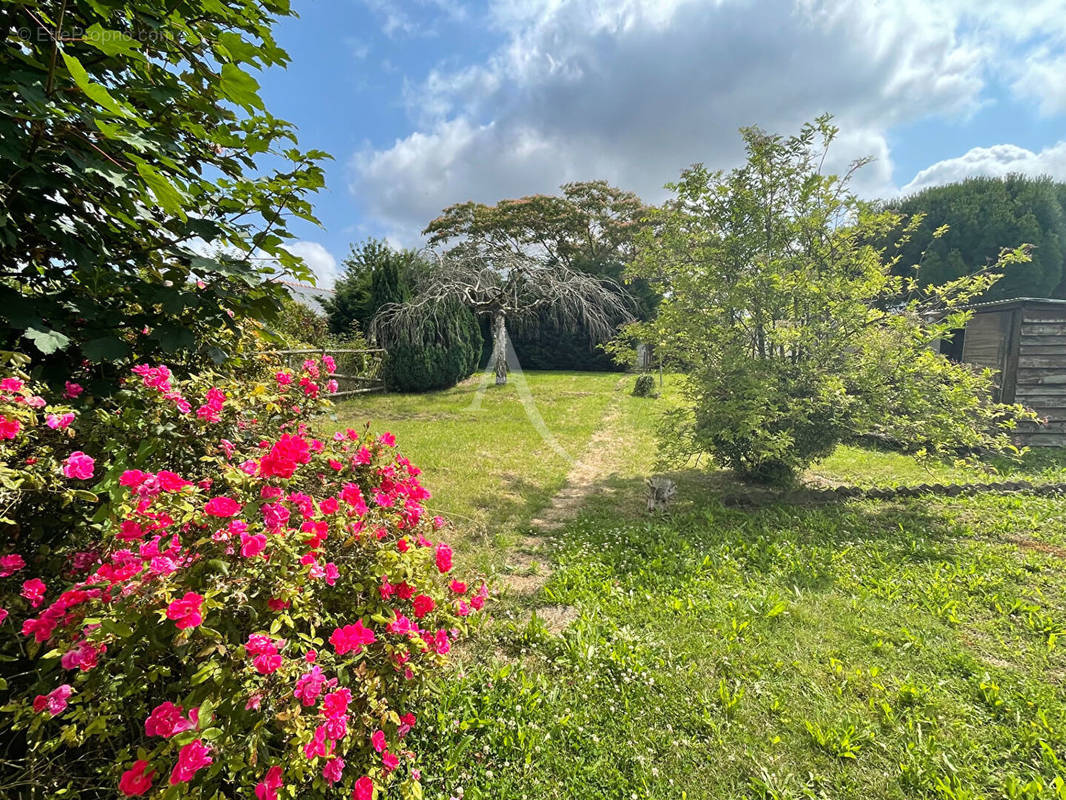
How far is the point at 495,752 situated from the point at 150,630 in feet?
4.52

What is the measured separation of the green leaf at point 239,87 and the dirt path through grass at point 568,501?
285 centimetres

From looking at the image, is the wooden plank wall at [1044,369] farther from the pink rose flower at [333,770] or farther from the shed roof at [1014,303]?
the pink rose flower at [333,770]

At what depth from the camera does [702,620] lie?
104 inches

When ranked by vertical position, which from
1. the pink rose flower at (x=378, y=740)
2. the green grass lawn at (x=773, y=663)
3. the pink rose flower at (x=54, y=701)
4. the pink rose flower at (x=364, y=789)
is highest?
the pink rose flower at (x=54, y=701)

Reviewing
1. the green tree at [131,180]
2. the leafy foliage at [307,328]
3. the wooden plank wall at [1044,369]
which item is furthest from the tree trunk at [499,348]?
the green tree at [131,180]

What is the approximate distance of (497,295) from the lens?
13.0 meters

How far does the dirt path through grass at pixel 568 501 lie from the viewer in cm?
320

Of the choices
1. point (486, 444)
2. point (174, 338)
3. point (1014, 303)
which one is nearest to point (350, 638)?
point (174, 338)

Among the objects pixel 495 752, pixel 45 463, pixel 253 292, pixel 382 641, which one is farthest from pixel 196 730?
pixel 253 292

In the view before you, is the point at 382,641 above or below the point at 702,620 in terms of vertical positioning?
above

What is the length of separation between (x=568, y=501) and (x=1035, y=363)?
284 inches

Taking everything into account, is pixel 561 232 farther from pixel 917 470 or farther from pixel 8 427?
pixel 8 427

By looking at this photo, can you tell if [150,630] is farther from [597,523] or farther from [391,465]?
[597,523]

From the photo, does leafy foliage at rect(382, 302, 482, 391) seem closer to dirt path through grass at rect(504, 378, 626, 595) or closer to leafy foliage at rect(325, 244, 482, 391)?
leafy foliage at rect(325, 244, 482, 391)
